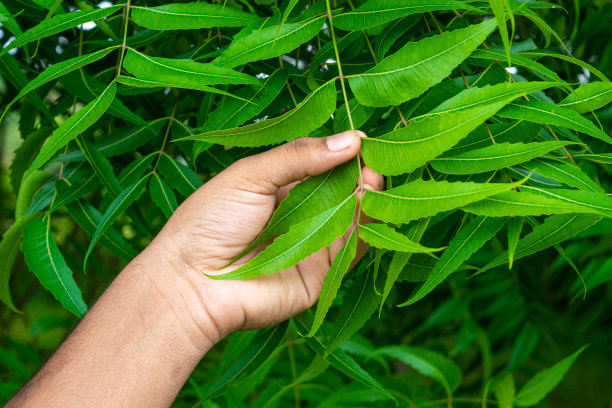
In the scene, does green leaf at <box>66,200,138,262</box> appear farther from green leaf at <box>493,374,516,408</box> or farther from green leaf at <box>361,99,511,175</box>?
green leaf at <box>493,374,516,408</box>

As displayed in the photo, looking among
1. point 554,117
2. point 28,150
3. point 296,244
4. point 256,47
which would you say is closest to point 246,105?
point 256,47

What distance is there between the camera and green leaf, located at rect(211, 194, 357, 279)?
0.42m

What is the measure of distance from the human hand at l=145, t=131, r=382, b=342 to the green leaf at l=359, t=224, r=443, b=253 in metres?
0.09

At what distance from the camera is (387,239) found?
1.35 feet

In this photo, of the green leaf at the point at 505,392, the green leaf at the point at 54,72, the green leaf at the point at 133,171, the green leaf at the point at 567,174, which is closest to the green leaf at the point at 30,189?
the green leaf at the point at 133,171

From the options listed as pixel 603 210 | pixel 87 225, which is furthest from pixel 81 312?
pixel 603 210

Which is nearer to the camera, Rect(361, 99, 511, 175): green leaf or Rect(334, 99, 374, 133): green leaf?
Rect(361, 99, 511, 175): green leaf

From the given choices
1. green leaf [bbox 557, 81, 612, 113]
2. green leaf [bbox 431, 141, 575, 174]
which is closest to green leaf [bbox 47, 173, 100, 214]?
green leaf [bbox 431, 141, 575, 174]

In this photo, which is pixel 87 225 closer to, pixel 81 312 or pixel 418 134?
pixel 81 312

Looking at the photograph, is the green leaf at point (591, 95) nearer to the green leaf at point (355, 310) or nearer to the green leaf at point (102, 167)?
the green leaf at point (355, 310)

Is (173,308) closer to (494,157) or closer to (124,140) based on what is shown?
(124,140)

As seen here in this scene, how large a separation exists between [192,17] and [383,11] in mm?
172

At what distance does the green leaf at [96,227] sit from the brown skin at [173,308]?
0.04 meters

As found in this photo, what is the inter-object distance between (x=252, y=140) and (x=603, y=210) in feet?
0.89
